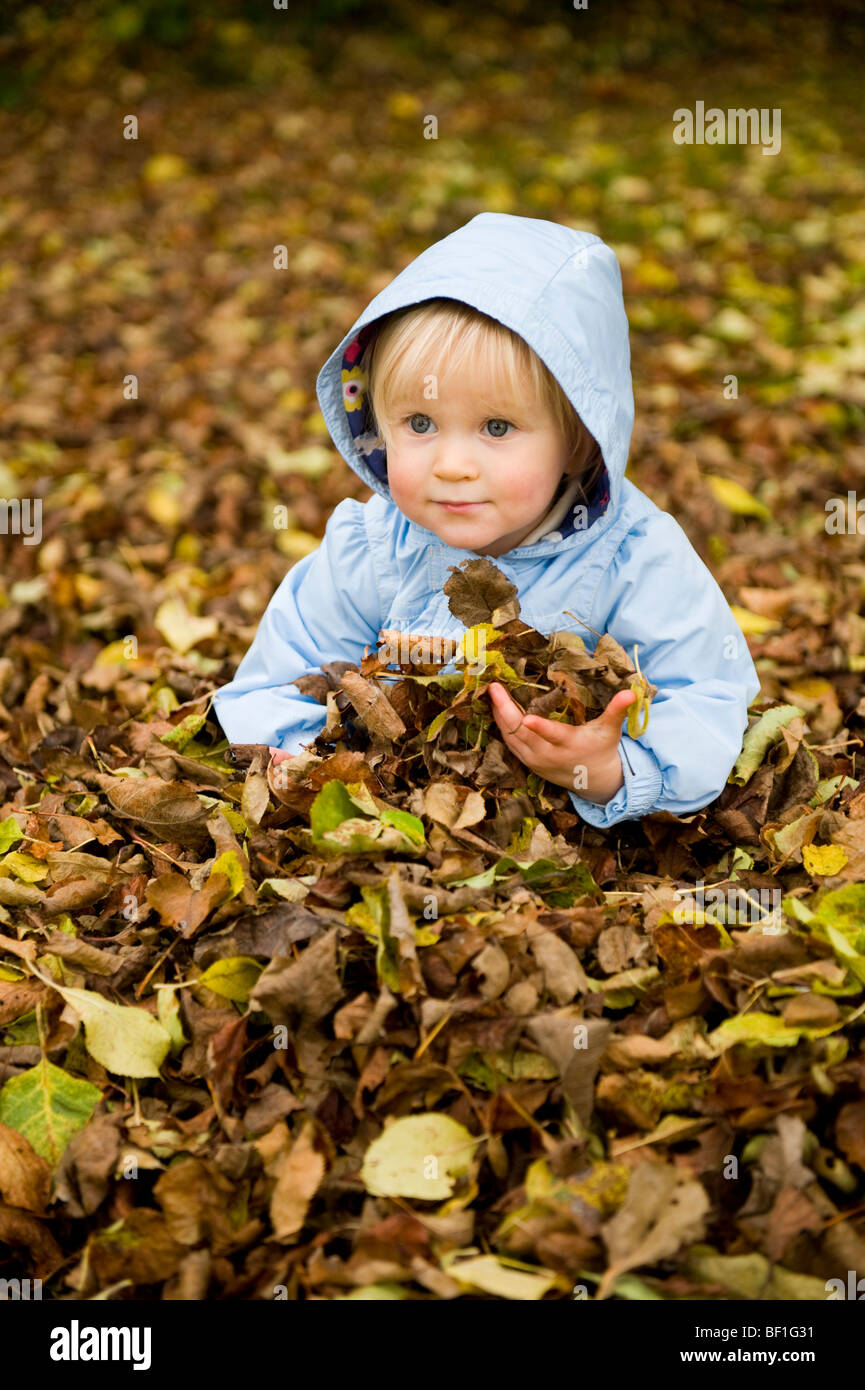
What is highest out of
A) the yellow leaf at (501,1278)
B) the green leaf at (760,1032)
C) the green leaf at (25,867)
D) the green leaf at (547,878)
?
the green leaf at (25,867)

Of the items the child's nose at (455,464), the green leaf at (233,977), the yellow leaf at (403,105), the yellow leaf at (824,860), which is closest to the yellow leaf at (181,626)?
the child's nose at (455,464)

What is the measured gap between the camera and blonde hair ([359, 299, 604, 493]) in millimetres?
1724

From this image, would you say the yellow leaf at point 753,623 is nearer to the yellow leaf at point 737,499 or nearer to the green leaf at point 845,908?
the yellow leaf at point 737,499

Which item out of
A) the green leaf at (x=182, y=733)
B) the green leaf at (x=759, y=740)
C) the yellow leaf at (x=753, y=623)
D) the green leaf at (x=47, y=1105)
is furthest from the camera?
the yellow leaf at (x=753, y=623)

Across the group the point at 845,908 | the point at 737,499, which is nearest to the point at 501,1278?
the point at 845,908

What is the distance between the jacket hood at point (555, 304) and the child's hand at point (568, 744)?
0.34 m

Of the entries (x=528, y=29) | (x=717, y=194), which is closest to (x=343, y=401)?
(x=717, y=194)

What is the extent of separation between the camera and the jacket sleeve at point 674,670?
1832 mm

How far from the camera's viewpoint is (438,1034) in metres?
1.52

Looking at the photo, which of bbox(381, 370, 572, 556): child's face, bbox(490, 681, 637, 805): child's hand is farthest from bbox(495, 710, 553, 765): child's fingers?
bbox(381, 370, 572, 556): child's face

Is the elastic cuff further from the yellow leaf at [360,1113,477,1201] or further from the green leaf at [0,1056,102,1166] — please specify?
the green leaf at [0,1056,102,1166]

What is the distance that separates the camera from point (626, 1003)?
5.31 ft

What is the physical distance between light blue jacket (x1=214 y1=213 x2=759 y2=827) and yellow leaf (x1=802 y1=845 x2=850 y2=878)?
17 centimetres

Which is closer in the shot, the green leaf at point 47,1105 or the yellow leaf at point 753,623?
the green leaf at point 47,1105
